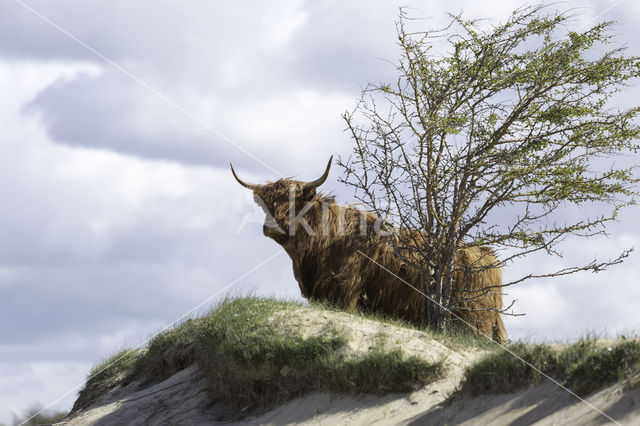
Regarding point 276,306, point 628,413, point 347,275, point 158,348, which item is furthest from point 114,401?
point 628,413

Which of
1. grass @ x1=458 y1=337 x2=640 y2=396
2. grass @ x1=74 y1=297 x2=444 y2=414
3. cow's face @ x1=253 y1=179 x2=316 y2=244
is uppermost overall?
cow's face @ x1=253 y1=179 x2=316 y2=244

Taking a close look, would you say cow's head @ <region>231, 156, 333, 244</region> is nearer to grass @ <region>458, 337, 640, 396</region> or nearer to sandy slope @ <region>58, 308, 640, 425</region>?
sandy slope @ <region>58, 308, 640, 425</region>

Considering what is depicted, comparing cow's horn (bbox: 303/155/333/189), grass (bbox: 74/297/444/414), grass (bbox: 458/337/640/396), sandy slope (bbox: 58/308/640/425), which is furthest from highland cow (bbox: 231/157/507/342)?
grass (bbox: 458/337/640/396)

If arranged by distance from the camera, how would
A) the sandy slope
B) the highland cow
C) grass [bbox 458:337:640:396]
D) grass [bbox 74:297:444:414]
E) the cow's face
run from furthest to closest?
the highland cow
the cow's face
grass [bbox 74:297:444:414]
grass [bbox 458:337:640:396]
the sandy slope

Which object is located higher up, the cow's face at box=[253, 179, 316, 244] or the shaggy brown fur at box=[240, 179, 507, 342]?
the cow's face at box=[253, 179, 316, 244]

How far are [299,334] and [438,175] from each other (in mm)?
4085

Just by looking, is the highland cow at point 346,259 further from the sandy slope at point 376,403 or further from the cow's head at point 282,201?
the sandy slope at point 376,403

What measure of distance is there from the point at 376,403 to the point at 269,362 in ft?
5.64

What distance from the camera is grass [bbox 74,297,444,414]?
8.48 meters

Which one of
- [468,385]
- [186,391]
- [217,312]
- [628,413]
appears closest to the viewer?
[628,413]

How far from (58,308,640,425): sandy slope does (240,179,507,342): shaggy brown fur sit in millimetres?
1819

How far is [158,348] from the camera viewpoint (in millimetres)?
12086

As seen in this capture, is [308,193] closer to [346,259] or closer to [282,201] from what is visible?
[282,201]

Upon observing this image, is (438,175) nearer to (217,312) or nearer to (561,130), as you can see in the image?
(561,130)
